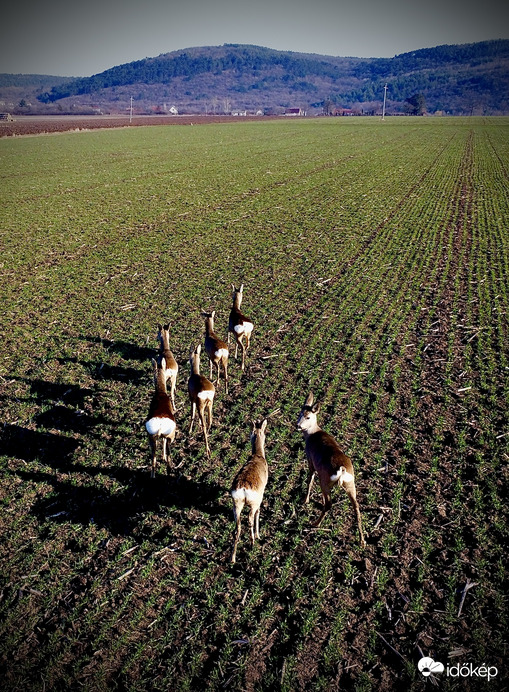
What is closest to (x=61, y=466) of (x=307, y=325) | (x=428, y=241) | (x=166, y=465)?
(x=166, y=465)

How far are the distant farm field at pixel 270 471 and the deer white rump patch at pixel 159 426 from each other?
98 cm

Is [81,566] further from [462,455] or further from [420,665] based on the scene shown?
[462,455]

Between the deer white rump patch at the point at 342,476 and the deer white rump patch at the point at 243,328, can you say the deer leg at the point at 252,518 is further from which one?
the deer white rump patch at the point at 243,328

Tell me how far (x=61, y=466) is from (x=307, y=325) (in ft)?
27.1

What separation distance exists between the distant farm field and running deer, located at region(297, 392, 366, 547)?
533 millimetres

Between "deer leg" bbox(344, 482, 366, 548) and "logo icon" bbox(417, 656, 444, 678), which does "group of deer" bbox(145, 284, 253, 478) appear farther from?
"logo icon" bbox(417, 656, 444, 678)

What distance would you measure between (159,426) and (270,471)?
224 centimetres

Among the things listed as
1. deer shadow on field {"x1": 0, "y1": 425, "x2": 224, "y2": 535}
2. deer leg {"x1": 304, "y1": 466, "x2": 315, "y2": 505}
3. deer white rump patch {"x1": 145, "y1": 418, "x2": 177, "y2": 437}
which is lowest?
deer shadow on field {"x1": 0, "y1": 425, "x2": 224, "y2": 535}

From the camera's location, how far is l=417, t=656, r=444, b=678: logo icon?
5770mm

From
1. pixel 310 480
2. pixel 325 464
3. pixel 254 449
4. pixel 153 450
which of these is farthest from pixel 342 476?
pixel 153 450

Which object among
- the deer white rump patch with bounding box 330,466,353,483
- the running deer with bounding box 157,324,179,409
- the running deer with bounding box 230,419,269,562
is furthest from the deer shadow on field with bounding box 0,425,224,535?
the running deer with bounding box 157,324,179,409

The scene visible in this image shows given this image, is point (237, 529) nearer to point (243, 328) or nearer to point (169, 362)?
point (169, 362)

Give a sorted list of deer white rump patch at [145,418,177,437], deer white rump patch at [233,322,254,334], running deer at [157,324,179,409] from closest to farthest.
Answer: deer white rump patch at [145,418,177,437] → running deer at [157,324,179,409] → deer white rump patch at [233,322,254,334]

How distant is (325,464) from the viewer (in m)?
7.58
